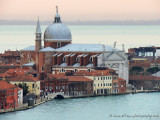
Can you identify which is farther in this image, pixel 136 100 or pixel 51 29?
pixel 51 29

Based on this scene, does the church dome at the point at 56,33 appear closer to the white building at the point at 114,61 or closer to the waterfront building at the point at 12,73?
the white building at the point at 114,61

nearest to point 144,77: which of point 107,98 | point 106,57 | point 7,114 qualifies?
point 106,57

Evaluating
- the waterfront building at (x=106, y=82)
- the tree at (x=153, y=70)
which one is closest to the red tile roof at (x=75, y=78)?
the waterfront building at (x=106, y=82)

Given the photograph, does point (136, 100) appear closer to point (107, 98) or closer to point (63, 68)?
point (107, 98)

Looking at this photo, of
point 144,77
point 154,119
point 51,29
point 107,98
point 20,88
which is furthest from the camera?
point 51,29

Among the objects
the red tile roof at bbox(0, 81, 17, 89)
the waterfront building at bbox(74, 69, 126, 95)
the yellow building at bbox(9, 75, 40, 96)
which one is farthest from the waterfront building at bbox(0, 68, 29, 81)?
the red tile roof at bbox(0, 81, 17, 89)
